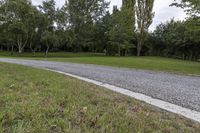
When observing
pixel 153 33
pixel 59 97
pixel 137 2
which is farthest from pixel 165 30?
pixel 59 97

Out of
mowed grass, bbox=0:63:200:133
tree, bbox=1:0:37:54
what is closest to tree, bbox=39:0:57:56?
tree, bbox=1:0:37:54

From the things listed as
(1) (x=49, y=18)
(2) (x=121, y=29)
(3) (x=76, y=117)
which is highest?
(1) (x=49, y=18)

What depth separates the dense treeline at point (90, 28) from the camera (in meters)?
37.5

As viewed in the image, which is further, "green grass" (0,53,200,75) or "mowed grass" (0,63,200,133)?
"green grass" (0,53,200,75)

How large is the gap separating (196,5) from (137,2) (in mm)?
27084

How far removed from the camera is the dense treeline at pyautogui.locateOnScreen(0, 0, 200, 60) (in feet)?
123

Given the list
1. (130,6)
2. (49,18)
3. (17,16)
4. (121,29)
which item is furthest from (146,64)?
(17,16)

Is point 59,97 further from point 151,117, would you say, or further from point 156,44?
point 156,44

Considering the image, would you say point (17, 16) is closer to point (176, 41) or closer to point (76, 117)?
point (176, 41)

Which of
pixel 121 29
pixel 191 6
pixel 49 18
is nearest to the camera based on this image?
pixel 191 6

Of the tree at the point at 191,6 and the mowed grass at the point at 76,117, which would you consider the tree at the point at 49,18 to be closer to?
the tree at the point at 191,6

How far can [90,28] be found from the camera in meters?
45.5

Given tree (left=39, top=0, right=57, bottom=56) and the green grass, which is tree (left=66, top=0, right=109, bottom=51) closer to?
tree (left=39, top=0, right=57, bottom=56)

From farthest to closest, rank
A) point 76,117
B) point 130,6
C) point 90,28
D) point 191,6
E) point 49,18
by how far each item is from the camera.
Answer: point 90,28, point 130,6, point 49,18, point 191,6, point 76,117
